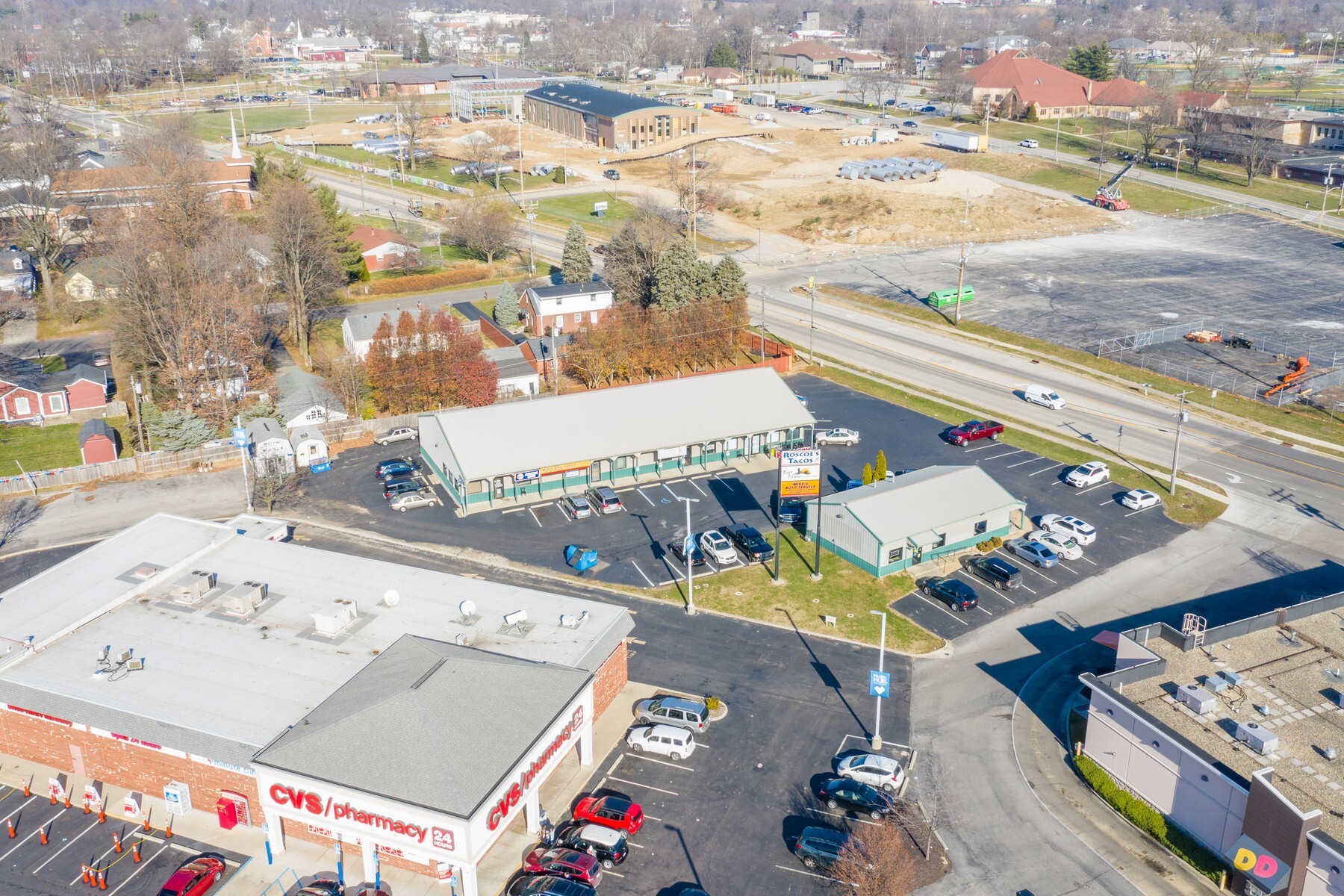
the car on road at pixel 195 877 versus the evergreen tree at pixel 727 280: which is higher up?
the evergreen tree at pixel 727 280

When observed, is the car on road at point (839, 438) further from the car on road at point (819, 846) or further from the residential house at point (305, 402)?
the car on road at point (819, 846)

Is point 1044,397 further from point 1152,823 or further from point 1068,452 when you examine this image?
point 1152,823

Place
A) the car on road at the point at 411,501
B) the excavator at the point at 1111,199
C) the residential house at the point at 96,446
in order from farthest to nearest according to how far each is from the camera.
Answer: the excavator at the point at 1111,199 → the residential house at the point at 96,446 → the car on road at the point at 411,501

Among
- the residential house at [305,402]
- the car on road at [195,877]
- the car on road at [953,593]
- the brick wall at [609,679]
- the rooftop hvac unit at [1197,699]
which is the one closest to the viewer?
the car on road at [195,877]

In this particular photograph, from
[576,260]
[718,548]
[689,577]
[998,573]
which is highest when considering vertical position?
[576,260]

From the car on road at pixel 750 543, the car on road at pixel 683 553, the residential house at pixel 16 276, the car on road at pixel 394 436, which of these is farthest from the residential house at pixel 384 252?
the car on road at pixel 750 543

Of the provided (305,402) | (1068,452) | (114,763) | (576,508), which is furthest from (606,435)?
(114,763)
